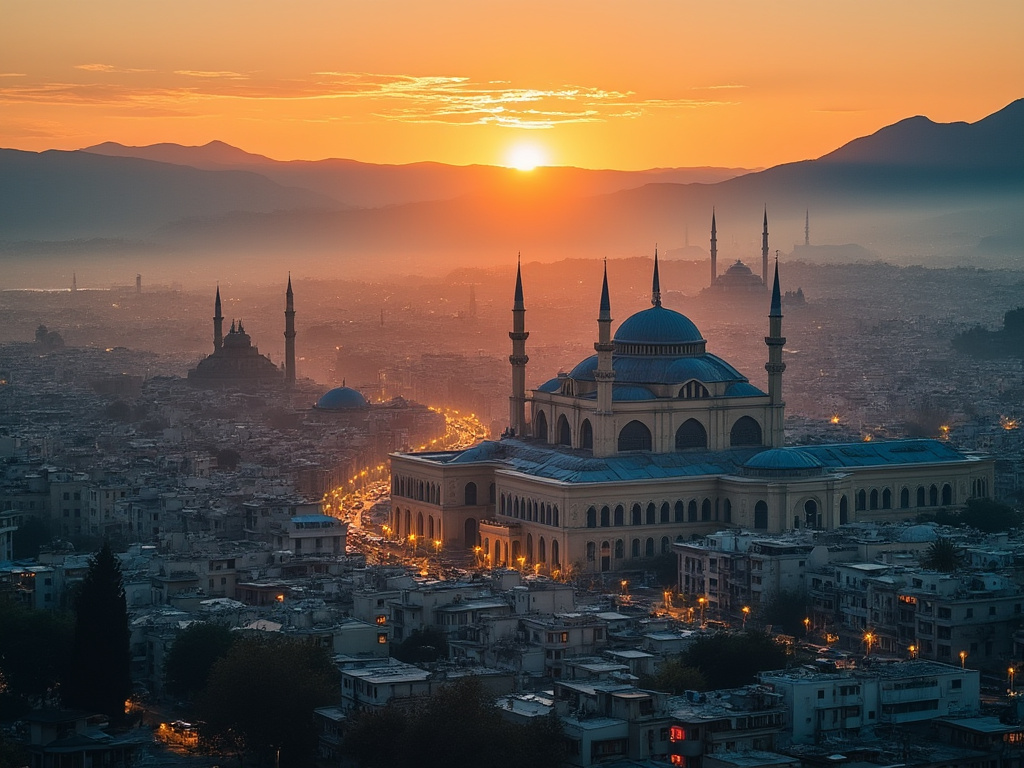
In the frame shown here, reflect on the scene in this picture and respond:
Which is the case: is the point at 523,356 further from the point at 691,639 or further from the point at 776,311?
the point at 691,639

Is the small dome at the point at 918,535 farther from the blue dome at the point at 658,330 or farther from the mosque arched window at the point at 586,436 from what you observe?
the blue dome at the point at 658,330

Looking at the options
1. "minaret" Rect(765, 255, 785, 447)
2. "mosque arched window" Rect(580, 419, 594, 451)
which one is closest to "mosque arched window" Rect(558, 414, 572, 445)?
"mosque arched window" Rect(580, 419, 594, 451)

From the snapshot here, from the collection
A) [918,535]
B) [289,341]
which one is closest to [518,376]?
[918,535]

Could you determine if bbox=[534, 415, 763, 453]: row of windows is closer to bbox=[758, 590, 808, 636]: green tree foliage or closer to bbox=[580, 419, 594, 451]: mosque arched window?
bbox=[580, 419, 594, 451]: mosque arched window

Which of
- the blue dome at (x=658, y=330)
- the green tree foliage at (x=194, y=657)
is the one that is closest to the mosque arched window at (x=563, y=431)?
the blue dome at (x=658, y=330)

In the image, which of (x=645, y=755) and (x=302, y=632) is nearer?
(x=645, y=755)


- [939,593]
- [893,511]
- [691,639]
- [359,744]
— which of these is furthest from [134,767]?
[893,511]
